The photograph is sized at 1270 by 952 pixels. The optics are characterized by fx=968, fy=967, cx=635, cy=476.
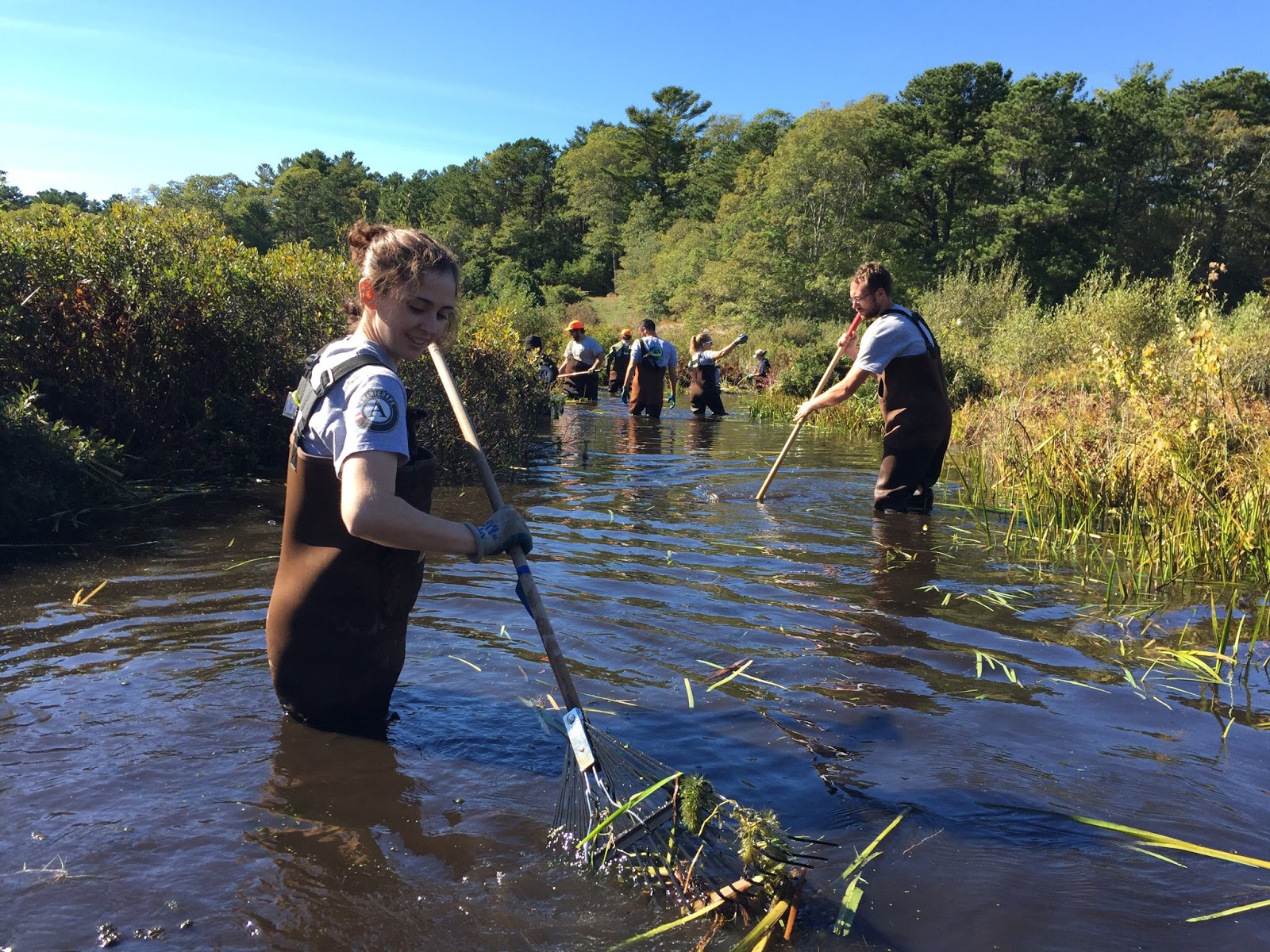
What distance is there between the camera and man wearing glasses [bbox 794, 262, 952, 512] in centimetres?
696

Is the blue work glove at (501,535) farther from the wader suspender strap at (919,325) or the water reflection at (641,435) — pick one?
the water reflection at (641,435)

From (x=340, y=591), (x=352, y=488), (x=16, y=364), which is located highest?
(x=16, y=364)

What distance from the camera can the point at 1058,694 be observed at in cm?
402

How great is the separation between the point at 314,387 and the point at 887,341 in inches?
193

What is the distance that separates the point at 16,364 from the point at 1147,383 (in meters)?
8.69

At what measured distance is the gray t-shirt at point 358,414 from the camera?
2746 mm

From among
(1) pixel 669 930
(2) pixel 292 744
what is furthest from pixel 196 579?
(1) pixel 669 930

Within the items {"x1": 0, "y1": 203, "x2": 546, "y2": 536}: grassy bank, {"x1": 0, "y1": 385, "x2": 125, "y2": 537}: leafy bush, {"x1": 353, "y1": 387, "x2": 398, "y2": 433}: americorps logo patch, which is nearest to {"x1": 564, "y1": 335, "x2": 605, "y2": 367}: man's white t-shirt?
{"x1": 0, "y1": 203, "x2": 546, "y2": 536}: grassy bank

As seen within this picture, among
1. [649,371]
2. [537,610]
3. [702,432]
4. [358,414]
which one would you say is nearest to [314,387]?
[358,414]

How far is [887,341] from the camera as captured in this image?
22.7 ft

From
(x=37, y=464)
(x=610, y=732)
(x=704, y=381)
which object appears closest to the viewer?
(x=610, y=732)

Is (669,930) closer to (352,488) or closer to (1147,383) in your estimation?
(352,488)

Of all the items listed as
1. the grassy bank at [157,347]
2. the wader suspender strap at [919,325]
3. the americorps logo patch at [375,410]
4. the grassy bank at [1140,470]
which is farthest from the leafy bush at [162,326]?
the grassy bank at [1140,470]

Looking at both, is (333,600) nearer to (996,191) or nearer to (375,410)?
(375,410)
